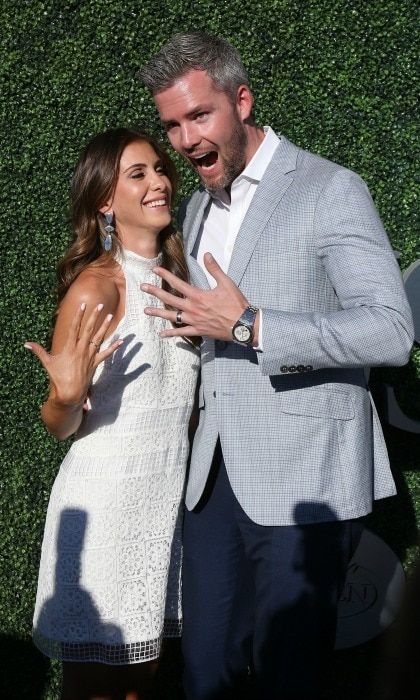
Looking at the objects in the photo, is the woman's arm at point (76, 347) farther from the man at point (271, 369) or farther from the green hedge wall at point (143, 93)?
the green hedge wall at point (143, 93)

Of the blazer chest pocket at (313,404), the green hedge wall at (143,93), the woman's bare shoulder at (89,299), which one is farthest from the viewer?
the green hedge wall at (143,93)

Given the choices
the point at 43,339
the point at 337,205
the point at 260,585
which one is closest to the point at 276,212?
the point at 337,205

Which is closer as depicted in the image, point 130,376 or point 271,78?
point 130,376

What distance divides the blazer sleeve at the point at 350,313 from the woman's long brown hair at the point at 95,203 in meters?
0.68

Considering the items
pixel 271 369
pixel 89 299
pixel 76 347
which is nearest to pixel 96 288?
pixel 89 299

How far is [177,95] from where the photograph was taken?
289 cm

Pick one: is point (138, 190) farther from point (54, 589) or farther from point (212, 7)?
point (54, 589)

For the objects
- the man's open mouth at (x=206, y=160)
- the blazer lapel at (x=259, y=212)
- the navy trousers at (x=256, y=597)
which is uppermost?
the man's open mouth at (x=206, y=160)

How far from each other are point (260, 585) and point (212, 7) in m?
2.13

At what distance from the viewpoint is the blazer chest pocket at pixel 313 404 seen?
2.72 metres

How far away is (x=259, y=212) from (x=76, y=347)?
25.8 inches

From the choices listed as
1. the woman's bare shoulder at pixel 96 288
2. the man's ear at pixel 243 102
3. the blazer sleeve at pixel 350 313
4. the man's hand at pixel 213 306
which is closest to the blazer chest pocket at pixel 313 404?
the blazer sleeve at pixel 350 313

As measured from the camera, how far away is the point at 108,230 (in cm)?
313

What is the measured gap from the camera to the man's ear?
9.71 feet
